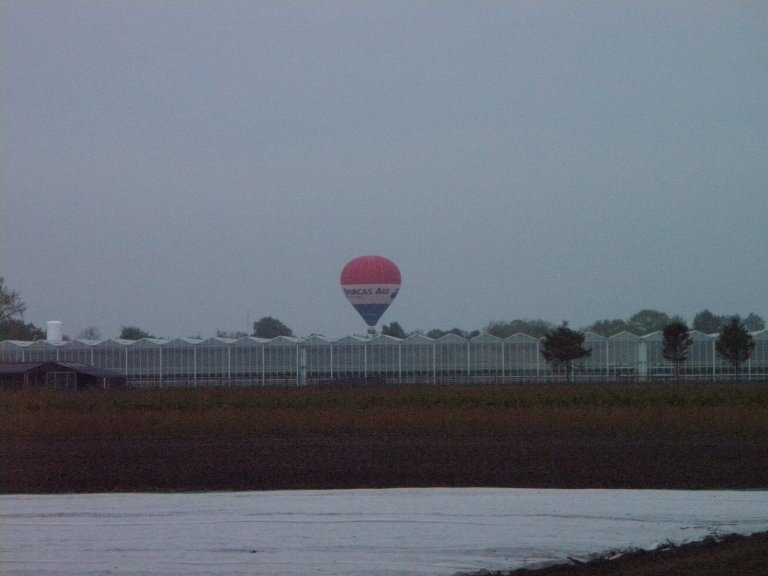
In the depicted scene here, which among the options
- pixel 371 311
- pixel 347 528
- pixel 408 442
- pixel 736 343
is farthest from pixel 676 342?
pixel 347 528

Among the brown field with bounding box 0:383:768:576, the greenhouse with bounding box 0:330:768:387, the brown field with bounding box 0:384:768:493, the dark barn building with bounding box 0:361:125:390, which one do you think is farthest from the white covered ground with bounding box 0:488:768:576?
the greenhouse with bounding box 0:330:768:387

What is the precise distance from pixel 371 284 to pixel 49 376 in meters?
18.2

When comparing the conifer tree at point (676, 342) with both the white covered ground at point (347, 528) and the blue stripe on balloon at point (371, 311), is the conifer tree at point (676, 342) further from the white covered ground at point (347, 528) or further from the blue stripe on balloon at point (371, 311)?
the white covered ground at point (347, 528)

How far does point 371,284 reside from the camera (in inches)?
2295

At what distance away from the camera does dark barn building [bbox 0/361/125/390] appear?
50.8 meters

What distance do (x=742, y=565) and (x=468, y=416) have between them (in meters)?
21.5

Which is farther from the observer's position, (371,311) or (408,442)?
(371,311)

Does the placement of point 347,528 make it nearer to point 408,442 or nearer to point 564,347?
point 408,442

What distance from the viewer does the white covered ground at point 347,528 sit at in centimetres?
864

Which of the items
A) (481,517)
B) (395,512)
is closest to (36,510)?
(395,512)

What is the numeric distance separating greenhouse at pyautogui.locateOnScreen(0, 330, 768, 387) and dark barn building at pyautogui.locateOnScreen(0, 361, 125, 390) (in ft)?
16.8

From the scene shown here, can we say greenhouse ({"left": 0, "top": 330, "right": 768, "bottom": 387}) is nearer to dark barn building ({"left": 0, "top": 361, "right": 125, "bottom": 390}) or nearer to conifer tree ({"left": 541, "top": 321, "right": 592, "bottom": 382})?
conifer tree ({"left": 541, "top": 321, "right": 592, "bottom": 382})

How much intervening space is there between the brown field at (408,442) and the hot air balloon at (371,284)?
57.0 ft

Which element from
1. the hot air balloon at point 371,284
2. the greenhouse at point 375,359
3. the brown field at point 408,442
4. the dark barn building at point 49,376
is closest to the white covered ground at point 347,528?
the brown field at point 408,442
